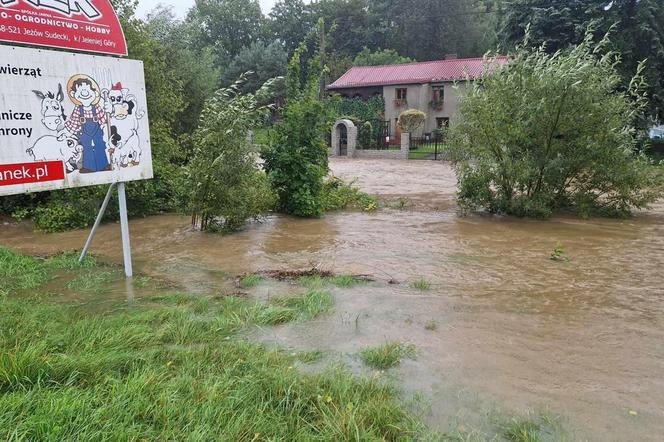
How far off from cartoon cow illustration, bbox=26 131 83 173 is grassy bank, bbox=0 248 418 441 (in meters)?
1.51

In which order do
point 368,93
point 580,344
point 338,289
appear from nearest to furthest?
1. point 580,344
2. point 338,289
3. point 368,93

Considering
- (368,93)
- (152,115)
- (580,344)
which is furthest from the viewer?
(368,93)

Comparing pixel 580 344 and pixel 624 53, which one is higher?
pixel 624 53

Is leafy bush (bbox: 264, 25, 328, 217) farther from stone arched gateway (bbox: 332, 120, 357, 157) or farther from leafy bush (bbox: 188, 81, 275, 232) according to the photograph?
stone arched gateway (bbox: 332, 120, 357, 157)

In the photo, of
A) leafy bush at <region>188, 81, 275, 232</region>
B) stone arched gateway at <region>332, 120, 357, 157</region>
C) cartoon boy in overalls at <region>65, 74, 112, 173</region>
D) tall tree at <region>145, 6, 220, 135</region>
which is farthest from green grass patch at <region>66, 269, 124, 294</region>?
stone arched gateway at <region>332, 120, 357, 157</region>

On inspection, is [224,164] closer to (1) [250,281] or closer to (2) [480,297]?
(1) [250,281]

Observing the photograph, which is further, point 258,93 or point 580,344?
point 258,93

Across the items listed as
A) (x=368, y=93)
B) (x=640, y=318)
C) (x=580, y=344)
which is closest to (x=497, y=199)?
(x=640, y=318)

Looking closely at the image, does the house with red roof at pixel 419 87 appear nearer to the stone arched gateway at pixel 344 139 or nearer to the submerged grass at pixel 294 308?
the stone arched gateway at pixel 344 139

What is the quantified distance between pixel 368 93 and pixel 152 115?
30836mm

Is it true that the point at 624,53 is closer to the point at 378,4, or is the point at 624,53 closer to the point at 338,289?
the point at 338,289

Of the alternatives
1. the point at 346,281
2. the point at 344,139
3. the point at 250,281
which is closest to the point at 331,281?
the point at 346,281

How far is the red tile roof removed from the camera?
3609 cm

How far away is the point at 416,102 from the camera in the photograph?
3728 cm
